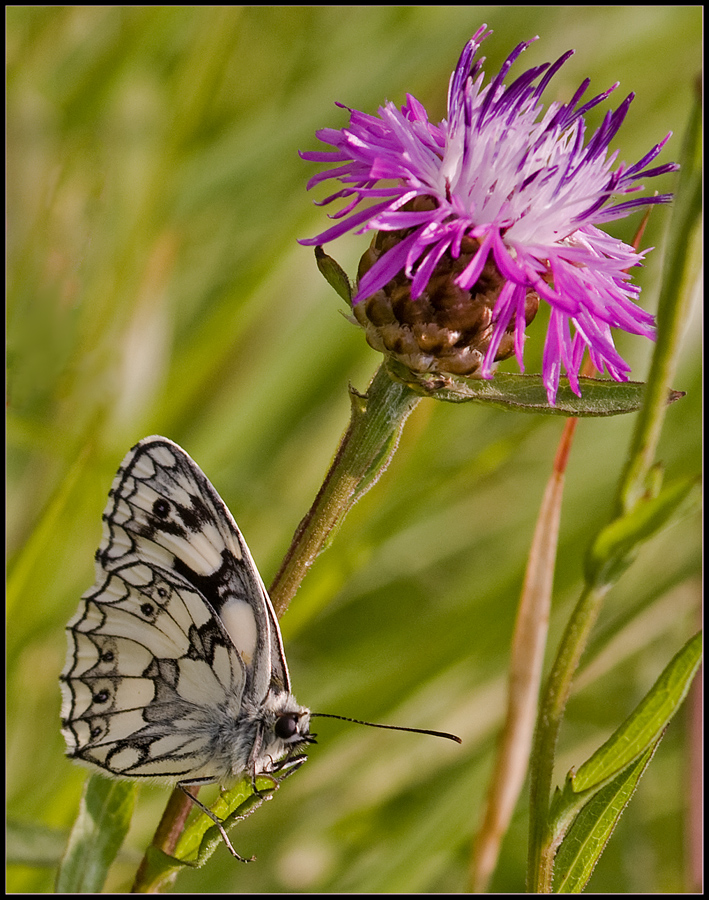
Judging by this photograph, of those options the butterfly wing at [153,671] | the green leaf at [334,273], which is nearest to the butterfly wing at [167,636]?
the butterfly wing at [153,671]

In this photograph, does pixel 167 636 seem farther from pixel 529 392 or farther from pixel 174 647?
pixel 529 392

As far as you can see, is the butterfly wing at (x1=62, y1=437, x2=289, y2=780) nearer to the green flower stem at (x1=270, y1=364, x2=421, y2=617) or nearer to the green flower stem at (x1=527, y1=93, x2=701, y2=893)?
the green flower stem at (x1=270, y1=364, x2=421, y2=617)

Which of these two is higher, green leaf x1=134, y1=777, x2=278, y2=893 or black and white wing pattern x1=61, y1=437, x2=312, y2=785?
black and white wing pattern x1=61, y1=437, x2=312, y2=785

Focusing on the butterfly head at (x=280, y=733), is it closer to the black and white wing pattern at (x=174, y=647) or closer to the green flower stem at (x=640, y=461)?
the black and white wing pattern at (x=174, y=647)

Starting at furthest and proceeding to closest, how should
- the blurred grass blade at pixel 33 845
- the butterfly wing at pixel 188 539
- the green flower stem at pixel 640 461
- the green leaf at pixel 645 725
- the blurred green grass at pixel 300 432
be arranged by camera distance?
the blurred green grass at pixel 300 432, the blurred grass blade at pixel 33 845, the butterfly wing at pixel 188 539, the green leaf at pixel 645 725, the green flower stem at pixel 640 461

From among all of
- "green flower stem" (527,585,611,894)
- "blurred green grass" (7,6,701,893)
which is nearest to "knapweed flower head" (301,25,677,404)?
"green flower stem" (527,585,611,894)

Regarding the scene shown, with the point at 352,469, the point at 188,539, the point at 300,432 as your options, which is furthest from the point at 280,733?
the point at 300,432

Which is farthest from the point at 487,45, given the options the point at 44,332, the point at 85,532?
the point at 85,532
